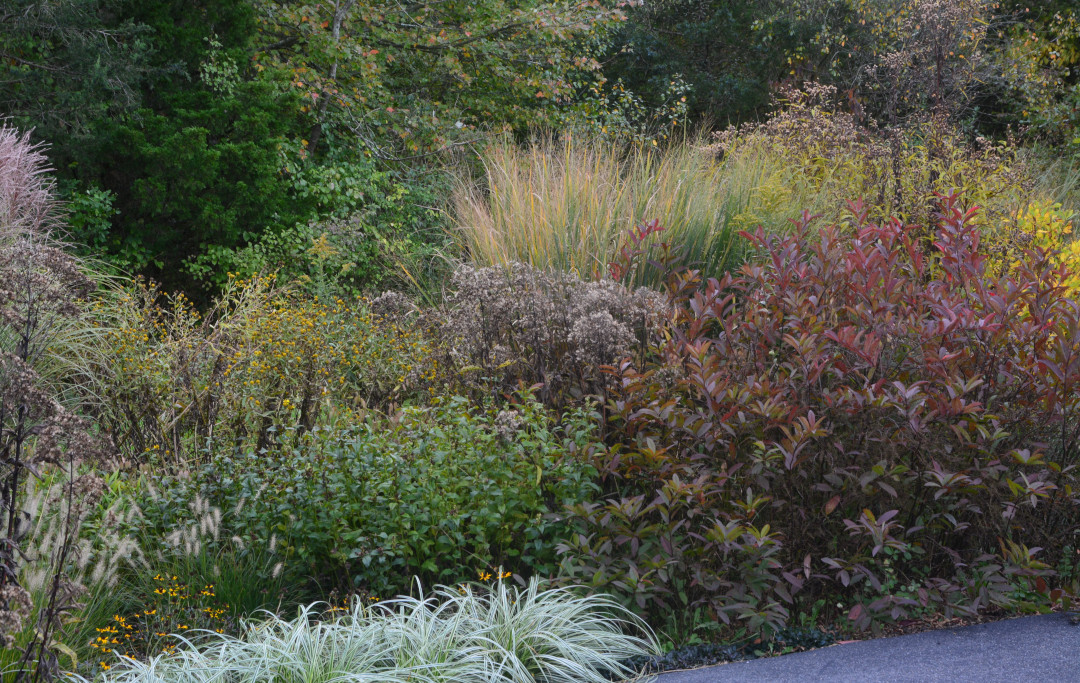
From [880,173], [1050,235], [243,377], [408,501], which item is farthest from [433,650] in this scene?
[880,173]

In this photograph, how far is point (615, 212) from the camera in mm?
6953

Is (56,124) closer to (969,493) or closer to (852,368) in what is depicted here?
(852,368)

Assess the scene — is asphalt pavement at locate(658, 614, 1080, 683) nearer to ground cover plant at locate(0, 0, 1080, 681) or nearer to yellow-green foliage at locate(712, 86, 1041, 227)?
ground cover plant at locate(0, 0, 1080, 681)

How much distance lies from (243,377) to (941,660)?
167 inches

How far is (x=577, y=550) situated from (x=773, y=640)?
2.66ft

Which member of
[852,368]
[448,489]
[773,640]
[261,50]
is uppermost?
[261,50]

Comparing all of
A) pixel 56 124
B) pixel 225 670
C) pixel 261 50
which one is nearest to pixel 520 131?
pixel 261 50

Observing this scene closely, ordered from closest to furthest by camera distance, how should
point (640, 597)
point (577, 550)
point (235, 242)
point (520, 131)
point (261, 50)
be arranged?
point (640, 597) → point (577, 550) → point (235, 242) → point (261, 50) → point (520, 131)

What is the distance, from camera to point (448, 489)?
12.8 ft

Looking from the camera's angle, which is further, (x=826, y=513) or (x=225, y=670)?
(x=826, y=513)

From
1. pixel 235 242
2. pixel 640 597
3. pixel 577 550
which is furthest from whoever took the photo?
pixel 235 242

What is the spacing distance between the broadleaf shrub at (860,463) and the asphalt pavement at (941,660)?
129mm

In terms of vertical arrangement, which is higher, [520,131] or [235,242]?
[520,131]

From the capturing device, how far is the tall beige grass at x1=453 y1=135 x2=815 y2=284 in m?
6.57
